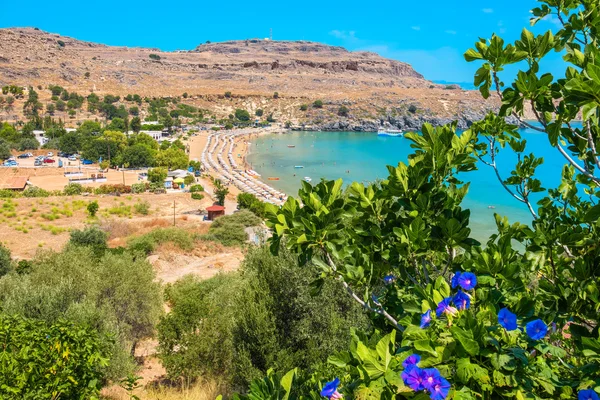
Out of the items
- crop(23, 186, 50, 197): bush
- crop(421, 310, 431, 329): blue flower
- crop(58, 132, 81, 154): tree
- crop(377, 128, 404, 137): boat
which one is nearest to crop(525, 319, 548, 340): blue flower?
crop(421, 310, 431, 329): blue flower

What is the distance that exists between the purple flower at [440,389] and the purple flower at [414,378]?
1.5 inches

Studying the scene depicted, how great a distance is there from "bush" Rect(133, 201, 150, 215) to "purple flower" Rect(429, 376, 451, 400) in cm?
2749

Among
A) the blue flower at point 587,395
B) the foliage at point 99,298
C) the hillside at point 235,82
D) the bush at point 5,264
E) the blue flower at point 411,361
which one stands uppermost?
the hillside at point 235,82

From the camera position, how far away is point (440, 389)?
4.03 feet

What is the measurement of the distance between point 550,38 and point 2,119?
7620 cm

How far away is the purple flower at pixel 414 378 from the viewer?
3.99ft

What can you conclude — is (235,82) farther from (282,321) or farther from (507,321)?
(507,321)

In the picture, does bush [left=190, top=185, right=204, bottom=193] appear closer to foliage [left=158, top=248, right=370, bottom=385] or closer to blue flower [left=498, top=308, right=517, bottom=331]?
foliage [left=158, top=248, right=370, bottom=385]

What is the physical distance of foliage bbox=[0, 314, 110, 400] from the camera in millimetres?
3420

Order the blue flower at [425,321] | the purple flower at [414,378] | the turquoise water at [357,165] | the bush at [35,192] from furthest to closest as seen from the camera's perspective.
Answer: the turquoise water at [357,165]
the bush at [35,192]
the blue flower at [425,321]
the purple flower at [414,378]

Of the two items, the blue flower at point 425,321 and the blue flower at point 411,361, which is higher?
the blue flower at point 425,321

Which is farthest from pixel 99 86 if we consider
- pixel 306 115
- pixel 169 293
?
pixel 169 293

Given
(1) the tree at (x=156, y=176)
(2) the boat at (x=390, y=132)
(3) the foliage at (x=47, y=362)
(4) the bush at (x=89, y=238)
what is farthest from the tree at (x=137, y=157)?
(2) the boat at (x=390, y=132)

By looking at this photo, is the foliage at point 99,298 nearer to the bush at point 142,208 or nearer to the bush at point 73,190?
the bush at point 142,208
